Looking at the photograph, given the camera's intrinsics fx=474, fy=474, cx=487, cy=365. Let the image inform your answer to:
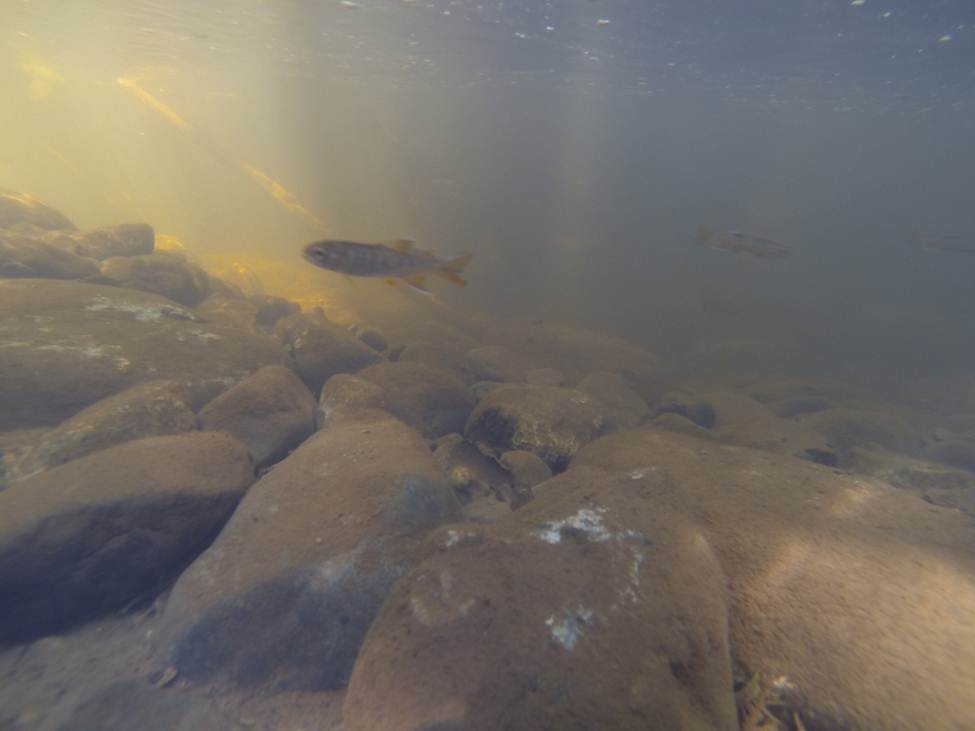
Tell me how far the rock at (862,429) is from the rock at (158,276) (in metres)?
12.9

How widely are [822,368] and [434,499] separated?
69.5ft

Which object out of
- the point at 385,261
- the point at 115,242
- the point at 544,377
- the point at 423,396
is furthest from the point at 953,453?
the point at 115,242

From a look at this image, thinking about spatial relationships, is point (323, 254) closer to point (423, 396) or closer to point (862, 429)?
point (423, 396)

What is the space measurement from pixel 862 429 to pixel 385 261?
9.81 meters

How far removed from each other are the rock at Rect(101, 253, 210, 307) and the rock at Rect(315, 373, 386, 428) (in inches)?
223

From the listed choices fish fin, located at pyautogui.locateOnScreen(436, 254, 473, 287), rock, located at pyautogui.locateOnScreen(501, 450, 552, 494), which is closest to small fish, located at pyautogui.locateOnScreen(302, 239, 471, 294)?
fish fin, located at pyautogui.locateOnScreen(436, 254, 473, 287)

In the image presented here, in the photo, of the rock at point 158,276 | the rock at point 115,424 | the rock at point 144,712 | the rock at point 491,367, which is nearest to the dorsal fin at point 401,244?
the rock at point 115,424

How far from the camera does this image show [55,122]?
3628 cm

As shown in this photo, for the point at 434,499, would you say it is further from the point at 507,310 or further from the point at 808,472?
the point at 507,310

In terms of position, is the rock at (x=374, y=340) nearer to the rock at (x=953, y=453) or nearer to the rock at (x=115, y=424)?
the rock at (x=115, y=424)

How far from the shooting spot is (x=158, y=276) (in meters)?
9.82

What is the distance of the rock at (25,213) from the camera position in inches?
A: 484

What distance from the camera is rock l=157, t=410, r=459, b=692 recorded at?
333 cm

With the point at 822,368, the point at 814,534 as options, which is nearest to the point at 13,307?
the point at 814,534
